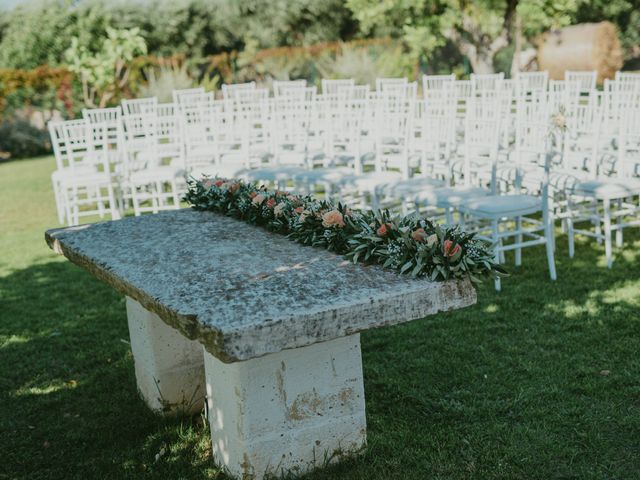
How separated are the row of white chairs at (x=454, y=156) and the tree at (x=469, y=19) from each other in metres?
8.03

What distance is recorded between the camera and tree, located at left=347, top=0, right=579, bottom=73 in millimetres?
15964

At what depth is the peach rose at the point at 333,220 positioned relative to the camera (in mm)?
3043

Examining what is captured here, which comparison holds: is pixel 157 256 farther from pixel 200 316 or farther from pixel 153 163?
pixel 153 163

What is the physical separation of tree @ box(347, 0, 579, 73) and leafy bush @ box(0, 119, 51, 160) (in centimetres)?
770

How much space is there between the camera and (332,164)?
7.71m

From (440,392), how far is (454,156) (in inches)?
138

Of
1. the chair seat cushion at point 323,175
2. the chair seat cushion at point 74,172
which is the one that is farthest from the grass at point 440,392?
the chair seat cushion at point 74,172

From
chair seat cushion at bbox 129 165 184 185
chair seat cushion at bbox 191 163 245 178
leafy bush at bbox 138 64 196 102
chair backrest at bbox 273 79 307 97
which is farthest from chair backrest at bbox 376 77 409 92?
leafy bush at bbox 138 64 196 102

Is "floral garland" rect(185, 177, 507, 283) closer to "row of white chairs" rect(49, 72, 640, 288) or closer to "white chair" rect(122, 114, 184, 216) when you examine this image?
"row of white chairs" rect(49, 72, 640, 288)

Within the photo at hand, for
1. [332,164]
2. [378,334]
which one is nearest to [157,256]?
[378,334]

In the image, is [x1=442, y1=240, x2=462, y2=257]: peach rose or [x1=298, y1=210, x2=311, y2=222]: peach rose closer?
[x1=442, y1=240, x2=462, y2=257]: peach rose

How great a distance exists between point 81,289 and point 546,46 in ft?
58.1

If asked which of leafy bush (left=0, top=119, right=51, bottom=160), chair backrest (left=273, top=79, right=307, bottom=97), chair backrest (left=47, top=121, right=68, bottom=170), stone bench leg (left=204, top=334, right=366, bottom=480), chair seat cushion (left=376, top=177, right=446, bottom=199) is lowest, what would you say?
leafy bush (left=0, top=119, right=51, bottom=160)

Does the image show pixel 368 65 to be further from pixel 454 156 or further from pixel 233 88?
pixel 454 156
